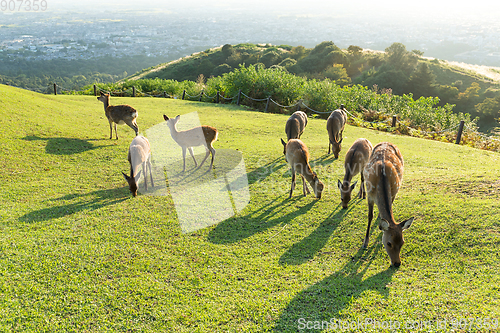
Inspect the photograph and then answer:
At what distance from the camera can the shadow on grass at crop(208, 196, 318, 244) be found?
6.50m

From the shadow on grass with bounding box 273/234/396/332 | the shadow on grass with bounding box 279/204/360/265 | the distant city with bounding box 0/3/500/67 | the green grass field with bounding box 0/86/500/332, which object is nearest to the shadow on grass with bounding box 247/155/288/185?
the green grass field with bounding box 0/86/500/332

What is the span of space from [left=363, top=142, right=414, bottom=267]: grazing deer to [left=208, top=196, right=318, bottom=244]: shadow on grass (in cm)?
204

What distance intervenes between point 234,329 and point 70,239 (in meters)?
4.02

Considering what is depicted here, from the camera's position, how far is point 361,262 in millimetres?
5547

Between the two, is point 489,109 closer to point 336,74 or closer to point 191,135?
point 336,74

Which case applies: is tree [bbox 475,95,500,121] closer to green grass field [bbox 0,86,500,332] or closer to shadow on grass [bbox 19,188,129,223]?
green grass field [bbox 0,86,500,332]

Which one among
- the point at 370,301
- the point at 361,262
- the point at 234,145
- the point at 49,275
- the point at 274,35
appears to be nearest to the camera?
the point at 370,301

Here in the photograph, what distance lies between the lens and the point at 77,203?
7.50 m

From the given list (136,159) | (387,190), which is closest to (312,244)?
(387,190)

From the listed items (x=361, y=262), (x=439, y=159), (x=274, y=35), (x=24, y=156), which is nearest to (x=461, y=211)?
(x=361, y=262)

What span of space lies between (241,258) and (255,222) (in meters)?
1.46

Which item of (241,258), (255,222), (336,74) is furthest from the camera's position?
(336,74)

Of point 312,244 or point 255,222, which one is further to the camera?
point 255,222

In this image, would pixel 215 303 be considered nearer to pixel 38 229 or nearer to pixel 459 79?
pixel 38 229
